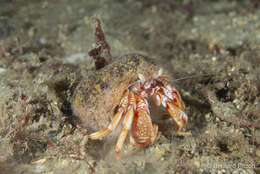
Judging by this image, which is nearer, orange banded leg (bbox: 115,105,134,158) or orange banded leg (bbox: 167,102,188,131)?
orange banded leg (bbox: 115,105,134,158)

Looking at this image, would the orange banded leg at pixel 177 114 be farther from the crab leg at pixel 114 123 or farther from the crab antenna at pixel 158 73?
the crab leg at pixel 114 123

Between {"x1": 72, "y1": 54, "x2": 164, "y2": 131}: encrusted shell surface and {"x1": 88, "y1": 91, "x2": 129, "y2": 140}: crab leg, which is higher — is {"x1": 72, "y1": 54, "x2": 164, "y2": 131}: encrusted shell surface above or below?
above

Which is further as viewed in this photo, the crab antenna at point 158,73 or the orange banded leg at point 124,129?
the crab antenna at point 158,73

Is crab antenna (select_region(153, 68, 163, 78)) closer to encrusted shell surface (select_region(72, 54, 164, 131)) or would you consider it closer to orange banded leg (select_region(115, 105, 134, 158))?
encrusted shell surface (select_region(72, 54, 164, 131))

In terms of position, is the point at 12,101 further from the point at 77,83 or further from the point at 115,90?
the point at 115,90

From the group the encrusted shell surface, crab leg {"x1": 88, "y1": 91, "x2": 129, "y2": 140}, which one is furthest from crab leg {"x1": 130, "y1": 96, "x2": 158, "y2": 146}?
the encrusted shell surface

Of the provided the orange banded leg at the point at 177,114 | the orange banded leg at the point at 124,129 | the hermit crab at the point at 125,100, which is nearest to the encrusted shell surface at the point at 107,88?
the hermit crab at the point at 125,100
